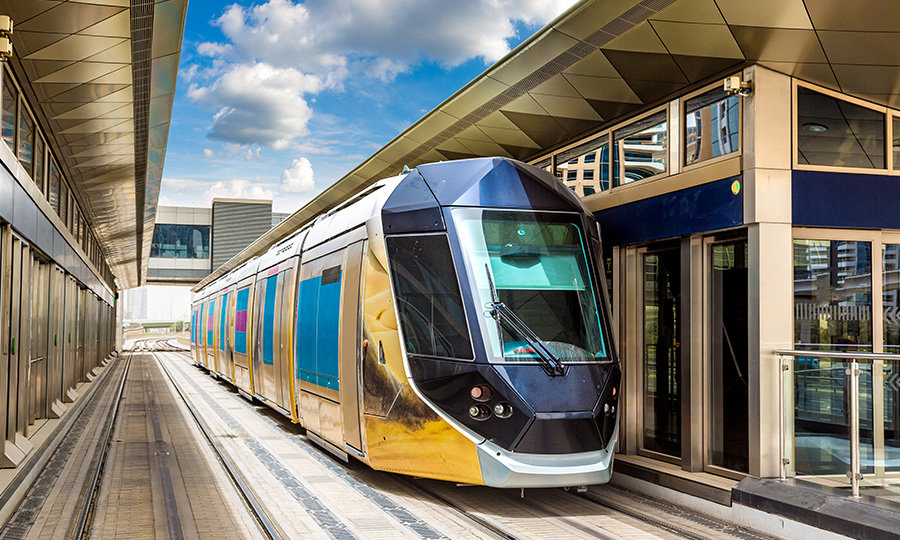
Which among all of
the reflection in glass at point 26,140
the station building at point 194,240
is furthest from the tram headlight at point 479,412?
the station building at point 194,240

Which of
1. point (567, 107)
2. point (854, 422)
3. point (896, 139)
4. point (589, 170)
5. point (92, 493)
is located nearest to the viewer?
point (854, 422)

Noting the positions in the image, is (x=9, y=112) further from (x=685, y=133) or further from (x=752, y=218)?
(x=752, y=218)

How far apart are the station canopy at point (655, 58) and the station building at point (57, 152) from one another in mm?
3728

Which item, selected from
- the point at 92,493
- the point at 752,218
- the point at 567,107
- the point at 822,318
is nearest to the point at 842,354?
the point at 822,318

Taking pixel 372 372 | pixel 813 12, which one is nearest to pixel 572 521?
pixel 372 372

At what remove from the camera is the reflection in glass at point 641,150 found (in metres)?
8.98

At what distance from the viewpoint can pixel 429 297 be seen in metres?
7.62

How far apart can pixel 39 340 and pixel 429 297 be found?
8.08m

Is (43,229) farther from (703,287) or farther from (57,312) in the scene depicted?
(703,287)

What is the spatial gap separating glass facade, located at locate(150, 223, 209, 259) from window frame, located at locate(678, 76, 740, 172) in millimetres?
54725

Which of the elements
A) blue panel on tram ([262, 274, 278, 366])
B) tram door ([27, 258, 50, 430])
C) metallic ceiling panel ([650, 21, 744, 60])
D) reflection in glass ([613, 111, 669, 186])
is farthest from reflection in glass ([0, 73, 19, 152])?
metallic ceiling panel ([650, 21, 744, 60])

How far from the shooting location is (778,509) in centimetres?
666

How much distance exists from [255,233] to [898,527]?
203ft

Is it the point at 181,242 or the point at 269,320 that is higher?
the point at 181,242
